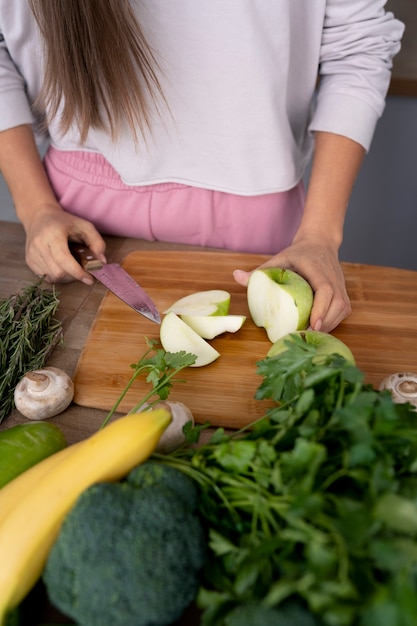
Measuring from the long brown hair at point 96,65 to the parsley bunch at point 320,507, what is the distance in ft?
2.19

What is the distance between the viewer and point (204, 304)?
1032 mm

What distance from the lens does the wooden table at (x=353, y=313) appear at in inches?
35.3

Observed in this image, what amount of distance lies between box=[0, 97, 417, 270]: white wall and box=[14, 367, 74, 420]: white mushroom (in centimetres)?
134

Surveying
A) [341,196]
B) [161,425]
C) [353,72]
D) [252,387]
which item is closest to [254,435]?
[161,425]

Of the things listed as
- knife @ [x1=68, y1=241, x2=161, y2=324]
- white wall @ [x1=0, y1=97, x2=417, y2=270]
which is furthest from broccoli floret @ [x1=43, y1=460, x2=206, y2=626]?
white wall @ [x1=0, y1=97, x2=417, y2=270]

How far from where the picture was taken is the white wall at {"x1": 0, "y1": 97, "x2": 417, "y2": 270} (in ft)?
6.23

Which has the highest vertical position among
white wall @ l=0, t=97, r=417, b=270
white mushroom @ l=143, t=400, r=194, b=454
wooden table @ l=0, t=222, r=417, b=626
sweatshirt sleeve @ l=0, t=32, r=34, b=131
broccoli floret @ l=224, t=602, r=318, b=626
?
sweatshirt sleeve @ l=0, t=32, r=34, b=131

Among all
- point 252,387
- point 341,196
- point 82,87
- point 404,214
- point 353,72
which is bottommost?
point 404,214

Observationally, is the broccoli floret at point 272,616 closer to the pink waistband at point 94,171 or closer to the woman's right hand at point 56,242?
the woman's right hand at point 56,242

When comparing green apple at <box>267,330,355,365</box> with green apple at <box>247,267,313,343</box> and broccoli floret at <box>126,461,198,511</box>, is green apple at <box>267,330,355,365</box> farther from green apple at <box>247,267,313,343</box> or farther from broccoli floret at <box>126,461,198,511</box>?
broccoli floret at <box>126,461,198,511</box>

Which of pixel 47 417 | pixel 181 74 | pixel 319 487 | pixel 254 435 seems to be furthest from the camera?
pixel 181 74

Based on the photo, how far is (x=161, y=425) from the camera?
1.95ft

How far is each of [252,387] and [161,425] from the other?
1.17 ft

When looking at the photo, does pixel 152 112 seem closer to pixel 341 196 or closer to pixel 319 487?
pixel 341 196
